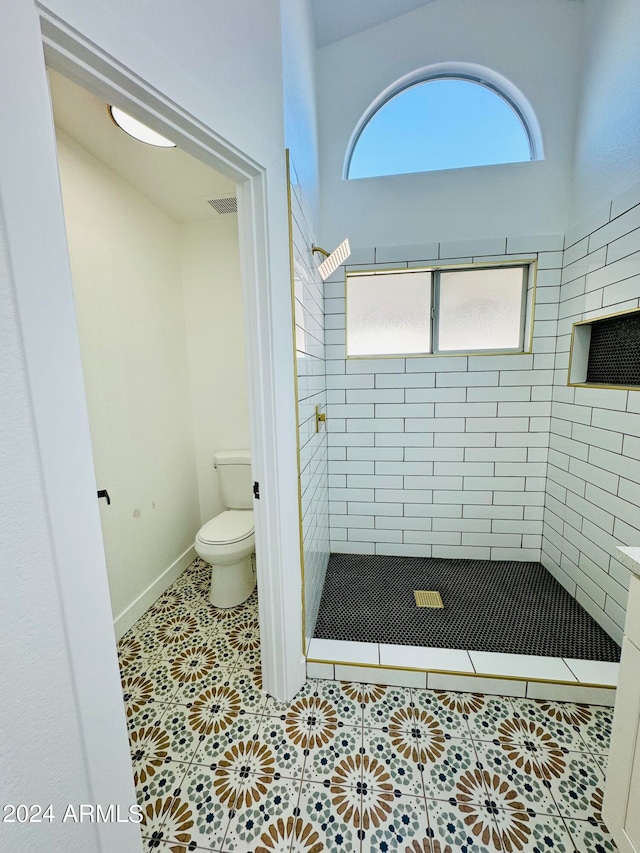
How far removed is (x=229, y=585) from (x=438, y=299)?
7.39 ft

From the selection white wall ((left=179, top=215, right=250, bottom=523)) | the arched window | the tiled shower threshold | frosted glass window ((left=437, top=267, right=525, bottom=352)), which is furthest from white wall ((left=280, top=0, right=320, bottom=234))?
the tiled shower threshold

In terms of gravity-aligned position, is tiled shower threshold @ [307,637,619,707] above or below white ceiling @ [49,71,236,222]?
below

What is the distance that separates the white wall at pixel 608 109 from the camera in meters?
1.56

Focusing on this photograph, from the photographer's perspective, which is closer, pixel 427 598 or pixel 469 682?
pixel 469 682

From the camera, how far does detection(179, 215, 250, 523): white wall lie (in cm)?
244

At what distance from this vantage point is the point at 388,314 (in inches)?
95.1

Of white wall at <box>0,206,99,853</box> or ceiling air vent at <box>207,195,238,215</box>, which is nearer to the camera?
white wall at <box>0,206,99,853</box>

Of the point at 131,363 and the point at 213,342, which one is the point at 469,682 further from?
the point at 213,342

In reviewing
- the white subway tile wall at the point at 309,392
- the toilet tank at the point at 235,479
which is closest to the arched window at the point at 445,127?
the white subway tile wall at the point at 309,392

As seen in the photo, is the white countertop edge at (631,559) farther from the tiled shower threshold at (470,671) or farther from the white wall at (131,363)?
the white wall at (131,363)

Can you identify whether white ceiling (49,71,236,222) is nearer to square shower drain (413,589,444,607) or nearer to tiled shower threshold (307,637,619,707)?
tiled shower threshold (307,637,619,707)

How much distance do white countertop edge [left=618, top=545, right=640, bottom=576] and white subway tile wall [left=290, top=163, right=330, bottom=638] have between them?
109 cm

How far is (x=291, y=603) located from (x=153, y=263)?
2108 mm

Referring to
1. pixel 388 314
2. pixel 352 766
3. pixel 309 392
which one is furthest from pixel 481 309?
pixel 352 766
